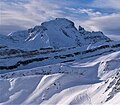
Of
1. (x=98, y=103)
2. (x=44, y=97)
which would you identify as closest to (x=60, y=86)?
(x=44, y=97)

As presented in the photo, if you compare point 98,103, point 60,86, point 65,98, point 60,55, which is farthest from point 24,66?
point 98,103

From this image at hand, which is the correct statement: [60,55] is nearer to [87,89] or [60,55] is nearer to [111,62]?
[111,62]

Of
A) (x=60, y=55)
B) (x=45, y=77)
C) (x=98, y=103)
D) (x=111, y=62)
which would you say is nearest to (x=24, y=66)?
(x=60, y=55)

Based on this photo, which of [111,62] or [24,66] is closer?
Result: [111,62]

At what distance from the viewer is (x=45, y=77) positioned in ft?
294

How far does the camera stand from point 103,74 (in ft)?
342

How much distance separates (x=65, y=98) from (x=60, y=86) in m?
9.60

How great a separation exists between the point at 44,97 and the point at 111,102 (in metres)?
22.1

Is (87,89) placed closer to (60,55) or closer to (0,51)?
(60,55)

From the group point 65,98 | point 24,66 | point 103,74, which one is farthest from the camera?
point 24,66

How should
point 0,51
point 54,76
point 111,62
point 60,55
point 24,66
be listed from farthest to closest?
point 0,51 < point 60,55 < point 24,66 < point 111,62 < point 54,76

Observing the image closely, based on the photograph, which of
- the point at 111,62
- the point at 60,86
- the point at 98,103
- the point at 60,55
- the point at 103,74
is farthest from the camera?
the point at 60,55

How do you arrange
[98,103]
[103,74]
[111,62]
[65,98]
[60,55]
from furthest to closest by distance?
[60,55]
[111,62]
[103,74]
[65,98]
[98,103]

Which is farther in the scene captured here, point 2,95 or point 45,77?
point 45,77
